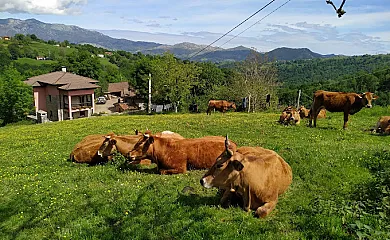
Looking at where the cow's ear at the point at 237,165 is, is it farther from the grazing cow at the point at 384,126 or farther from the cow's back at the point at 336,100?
the cow's back at the point at 336,100

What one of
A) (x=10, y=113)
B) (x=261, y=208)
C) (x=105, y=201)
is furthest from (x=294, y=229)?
(x=10, y=113)

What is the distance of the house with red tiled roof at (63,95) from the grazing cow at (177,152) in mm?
53235

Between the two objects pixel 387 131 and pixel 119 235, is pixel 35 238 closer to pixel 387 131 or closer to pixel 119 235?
pixel 119 235

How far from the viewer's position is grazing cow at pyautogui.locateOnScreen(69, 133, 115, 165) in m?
12.1

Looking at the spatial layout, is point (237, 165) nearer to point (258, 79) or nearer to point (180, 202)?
point (180, 202)

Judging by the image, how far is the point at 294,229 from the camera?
646 centimetres

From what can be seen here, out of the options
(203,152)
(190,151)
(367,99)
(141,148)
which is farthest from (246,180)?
(367,99)

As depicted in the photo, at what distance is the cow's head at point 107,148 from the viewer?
12.1 m

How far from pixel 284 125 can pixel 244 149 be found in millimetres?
11728

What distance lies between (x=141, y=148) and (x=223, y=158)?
15.2 ft

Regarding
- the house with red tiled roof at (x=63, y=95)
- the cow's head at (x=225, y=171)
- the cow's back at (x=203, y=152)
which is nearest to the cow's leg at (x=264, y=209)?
the cow's head at (x=225, y=171)

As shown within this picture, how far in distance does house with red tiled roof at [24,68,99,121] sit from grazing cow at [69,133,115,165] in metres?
50.4

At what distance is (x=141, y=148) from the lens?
11.2 m

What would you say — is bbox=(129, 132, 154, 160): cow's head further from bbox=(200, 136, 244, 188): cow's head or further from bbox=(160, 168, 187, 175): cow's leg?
bbox=(200, 136, 244, 188): cow's head
